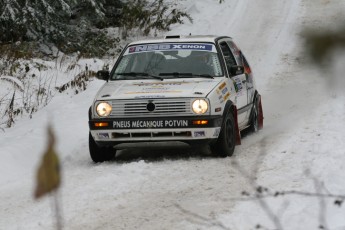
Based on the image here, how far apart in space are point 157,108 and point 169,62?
1139mm

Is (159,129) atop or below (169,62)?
below

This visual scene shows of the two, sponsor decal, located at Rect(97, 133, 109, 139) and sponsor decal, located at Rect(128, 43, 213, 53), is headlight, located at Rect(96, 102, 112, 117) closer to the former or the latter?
sponsor decal, located at Rect(97, 133, 109, 139)

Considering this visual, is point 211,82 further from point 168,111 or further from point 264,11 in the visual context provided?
point 264,11

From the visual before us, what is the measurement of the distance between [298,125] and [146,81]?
8.91 feet

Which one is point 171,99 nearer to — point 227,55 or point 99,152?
point 99,152

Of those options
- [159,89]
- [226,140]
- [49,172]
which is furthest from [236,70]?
[49,172]

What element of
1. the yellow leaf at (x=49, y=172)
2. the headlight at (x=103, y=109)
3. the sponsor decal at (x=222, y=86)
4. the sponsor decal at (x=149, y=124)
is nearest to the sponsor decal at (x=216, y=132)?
the sponsor decal at (x=149, y=124)

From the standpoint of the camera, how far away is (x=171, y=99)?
25.3ft

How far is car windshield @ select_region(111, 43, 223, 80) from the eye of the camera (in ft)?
28.0

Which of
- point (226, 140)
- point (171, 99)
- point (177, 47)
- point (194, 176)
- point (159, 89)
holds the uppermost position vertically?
point (177, 47)

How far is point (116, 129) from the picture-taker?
784 centimetres

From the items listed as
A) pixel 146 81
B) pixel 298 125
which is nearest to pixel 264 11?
pixel 298 125

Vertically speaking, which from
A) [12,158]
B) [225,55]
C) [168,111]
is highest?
[225,55]

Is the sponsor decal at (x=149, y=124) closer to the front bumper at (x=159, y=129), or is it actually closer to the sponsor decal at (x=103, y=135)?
A: the front bumper at (x=159, y=129)
